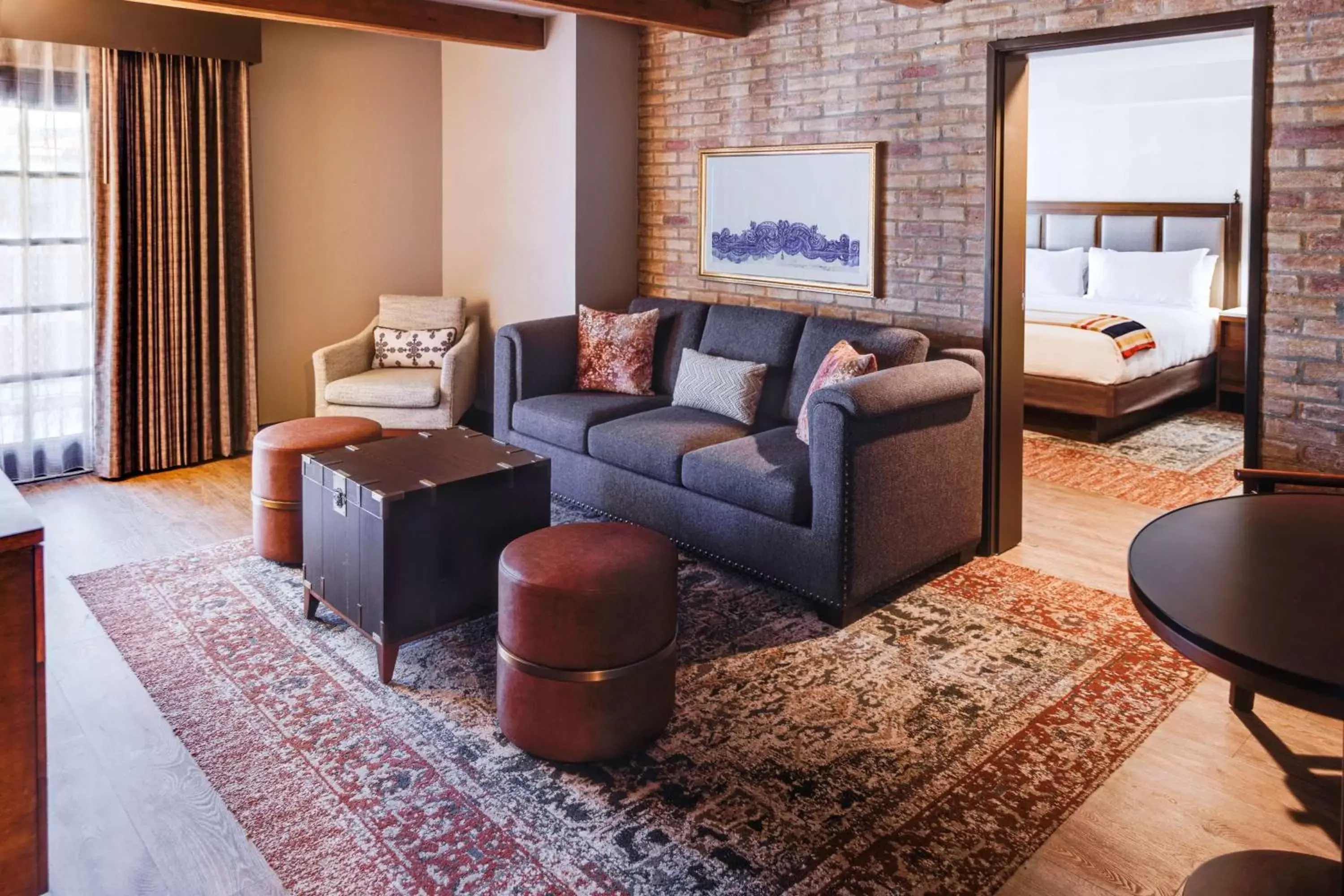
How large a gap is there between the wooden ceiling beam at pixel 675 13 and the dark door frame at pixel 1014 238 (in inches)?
55.8

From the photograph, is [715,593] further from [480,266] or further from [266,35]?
[266,35]

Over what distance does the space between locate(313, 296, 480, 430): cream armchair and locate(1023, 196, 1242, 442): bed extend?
343 centimetres

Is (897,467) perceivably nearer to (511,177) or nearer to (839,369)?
(839,369)

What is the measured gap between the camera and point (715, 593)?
3.58 metres

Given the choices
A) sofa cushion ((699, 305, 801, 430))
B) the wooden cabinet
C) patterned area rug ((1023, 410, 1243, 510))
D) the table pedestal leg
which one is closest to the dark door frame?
sofa cushion ((699, 305, 801, 430))

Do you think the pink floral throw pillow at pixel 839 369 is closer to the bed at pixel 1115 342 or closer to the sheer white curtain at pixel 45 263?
the bed at pixel 1115 342

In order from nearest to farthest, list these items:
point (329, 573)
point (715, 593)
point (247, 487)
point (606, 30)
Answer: point (329, 573), point (715, 593), point (247, 487), point (606, 30)

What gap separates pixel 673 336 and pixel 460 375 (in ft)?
4.22

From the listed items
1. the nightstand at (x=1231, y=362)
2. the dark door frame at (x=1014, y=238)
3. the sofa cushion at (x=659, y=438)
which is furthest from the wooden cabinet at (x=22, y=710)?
the nightstand at (x=1231, y=362)

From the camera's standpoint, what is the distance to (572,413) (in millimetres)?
4430

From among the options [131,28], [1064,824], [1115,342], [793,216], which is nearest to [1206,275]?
[1115,342]

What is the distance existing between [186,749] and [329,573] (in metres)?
0.73

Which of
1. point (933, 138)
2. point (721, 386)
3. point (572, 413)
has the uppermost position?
point (933, 138)

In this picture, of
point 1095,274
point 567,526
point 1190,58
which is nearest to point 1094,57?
point 1190,58
